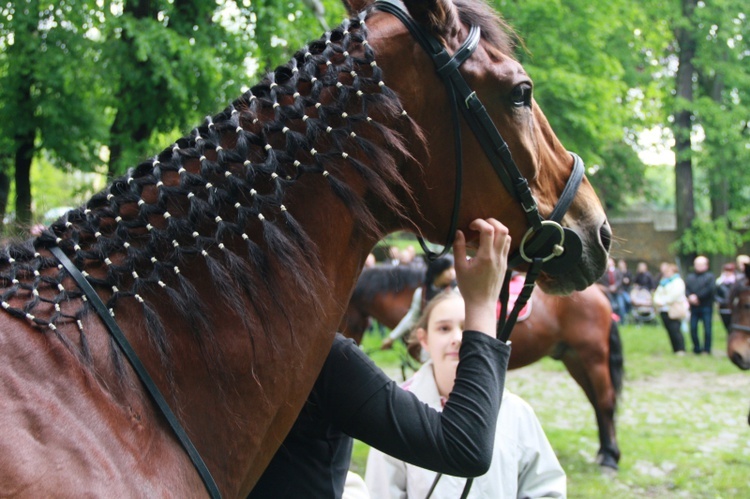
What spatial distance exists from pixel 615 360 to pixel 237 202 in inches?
275

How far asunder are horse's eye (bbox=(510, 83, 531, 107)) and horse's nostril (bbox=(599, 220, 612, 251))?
51cm

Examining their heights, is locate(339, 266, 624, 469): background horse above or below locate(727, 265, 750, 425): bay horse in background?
above

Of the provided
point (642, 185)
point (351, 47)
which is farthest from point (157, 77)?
point (642, 185)

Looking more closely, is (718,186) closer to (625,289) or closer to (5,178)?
(625,289)

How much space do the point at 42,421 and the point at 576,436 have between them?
8.49 metres

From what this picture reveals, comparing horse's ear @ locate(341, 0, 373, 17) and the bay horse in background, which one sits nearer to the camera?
horse's ear @ locate(341, 0, 373, 17)

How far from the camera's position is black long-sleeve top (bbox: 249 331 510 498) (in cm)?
185

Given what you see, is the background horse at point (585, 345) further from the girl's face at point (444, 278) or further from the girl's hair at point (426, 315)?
the girl's hair at point (426, 315)

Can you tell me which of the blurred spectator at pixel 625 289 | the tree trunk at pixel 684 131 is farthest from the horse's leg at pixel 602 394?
the tree trunk at pixel 684 131

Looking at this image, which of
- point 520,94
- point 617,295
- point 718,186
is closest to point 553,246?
point 520,94

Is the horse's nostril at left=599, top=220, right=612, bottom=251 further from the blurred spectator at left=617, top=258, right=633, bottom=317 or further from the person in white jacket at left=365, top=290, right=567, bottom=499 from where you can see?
the blurred spectator at left=617, top=258, right=633, bottom=317

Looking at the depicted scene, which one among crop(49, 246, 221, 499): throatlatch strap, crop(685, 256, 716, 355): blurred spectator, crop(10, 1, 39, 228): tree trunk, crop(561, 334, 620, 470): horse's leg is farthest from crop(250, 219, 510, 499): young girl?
crop(685, 256, 716, 355): blurred spectator

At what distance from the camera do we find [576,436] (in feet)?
29.3

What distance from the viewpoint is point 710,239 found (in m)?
25.0
